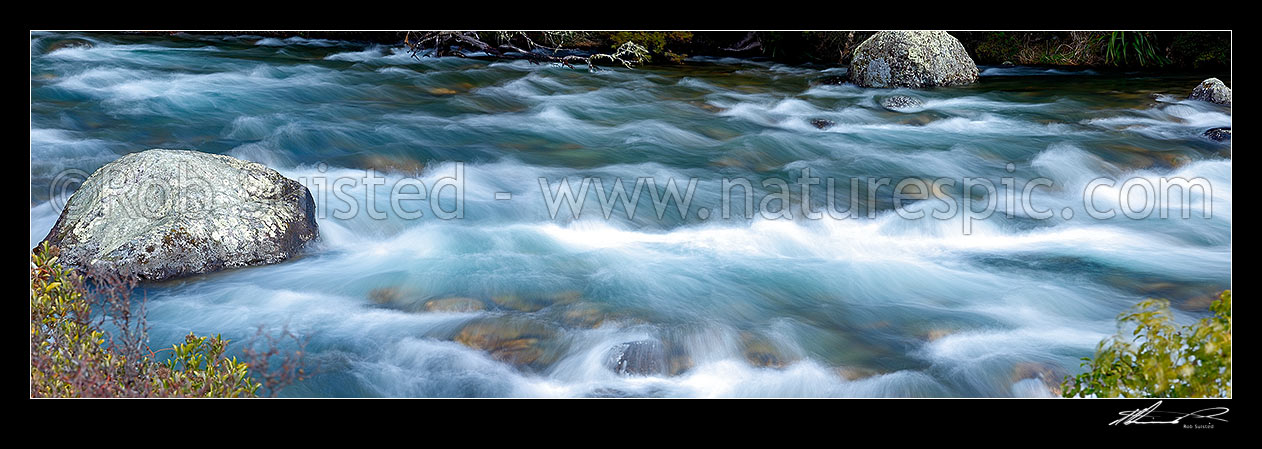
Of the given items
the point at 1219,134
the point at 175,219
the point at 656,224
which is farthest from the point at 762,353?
the point at 1219,134

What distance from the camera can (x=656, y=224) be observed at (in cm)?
497

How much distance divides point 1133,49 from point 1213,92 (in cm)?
60

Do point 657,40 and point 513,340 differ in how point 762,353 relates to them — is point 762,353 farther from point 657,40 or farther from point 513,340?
point 657,40

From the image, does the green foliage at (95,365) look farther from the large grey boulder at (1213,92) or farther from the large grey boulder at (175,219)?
the large grey boulder at (1213,92)

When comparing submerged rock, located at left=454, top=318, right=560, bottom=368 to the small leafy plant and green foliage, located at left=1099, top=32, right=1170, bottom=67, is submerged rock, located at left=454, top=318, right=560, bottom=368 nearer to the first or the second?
the small leafy plant

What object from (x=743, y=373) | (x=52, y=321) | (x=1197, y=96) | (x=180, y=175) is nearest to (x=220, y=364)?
(x=52, y=321)

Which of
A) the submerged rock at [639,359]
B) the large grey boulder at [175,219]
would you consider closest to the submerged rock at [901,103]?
the submerged rock at [639,359]

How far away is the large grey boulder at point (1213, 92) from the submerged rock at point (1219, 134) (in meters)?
0.49

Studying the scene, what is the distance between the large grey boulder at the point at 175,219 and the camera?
4059 mm

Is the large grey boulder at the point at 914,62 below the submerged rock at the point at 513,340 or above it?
above

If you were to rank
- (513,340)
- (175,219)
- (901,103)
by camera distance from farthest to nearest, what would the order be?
(901,103) → (175,219) → (513,340)

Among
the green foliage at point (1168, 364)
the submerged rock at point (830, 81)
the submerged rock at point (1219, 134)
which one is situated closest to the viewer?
the green foliage at point (1168, 364)
